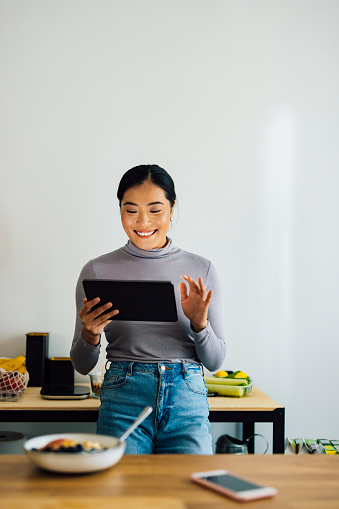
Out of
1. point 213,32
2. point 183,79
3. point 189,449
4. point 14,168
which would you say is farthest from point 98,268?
point 213,32

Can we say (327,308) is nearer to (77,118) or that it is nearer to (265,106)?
(265,106)

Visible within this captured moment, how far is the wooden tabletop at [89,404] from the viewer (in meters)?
2.29

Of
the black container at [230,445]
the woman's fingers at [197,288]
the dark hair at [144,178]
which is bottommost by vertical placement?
the black container at [230,445]

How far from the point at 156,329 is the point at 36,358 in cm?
103

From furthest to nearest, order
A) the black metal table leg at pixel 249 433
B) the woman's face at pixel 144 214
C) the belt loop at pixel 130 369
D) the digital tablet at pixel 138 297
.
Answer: the black metal table leg at pixel 249 433 < the woman's face at pixel 144 214 < the belt loop at pixel 130 369 < the digital tablet at pixel 138 297

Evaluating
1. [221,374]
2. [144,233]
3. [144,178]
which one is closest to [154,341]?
[144,233]

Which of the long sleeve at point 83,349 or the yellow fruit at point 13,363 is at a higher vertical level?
the long sleeve at point 83,349

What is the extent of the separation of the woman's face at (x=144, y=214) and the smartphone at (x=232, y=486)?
3.19ft

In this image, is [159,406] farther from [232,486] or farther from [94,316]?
[232,486]

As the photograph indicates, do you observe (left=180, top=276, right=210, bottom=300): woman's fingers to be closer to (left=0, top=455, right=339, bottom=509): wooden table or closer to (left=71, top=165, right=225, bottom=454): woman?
(left=71, top=165, right=225, bottom=454): woman

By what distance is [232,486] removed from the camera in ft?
3.48

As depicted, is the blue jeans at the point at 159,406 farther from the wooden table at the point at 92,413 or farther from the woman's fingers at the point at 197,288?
the wooden table at the point at 92,413

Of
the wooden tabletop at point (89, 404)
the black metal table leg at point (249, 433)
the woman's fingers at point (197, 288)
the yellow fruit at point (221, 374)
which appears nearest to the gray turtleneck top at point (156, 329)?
the woman's fingers at point (197, 288)

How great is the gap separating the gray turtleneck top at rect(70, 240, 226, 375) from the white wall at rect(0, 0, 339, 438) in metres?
0.91
